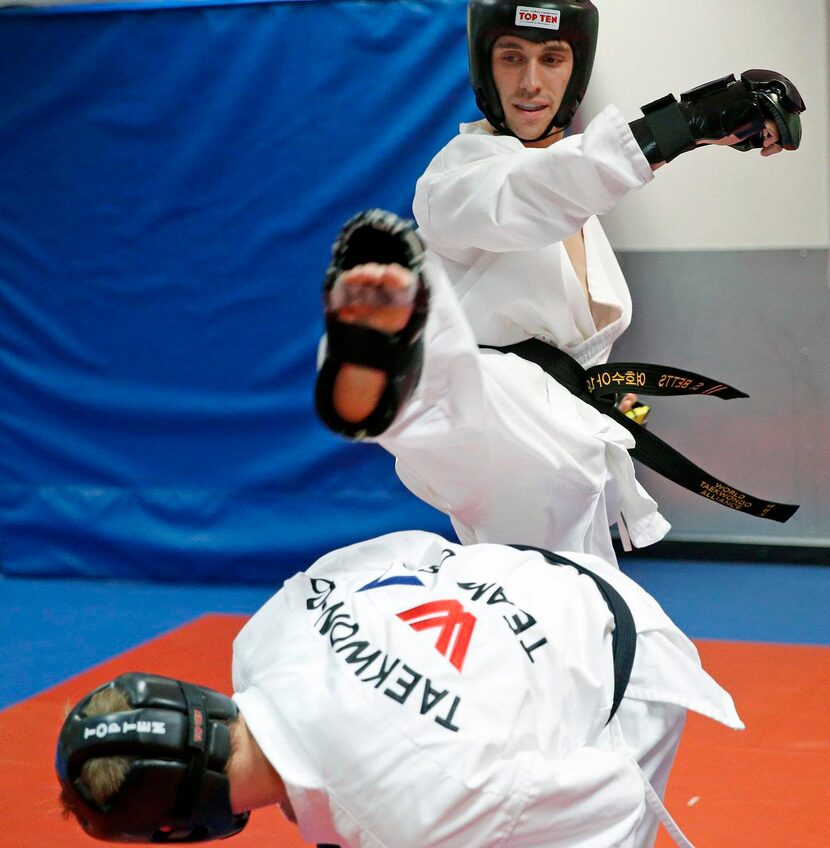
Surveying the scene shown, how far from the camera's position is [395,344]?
59.9 inches

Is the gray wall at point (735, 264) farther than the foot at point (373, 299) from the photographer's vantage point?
Yes

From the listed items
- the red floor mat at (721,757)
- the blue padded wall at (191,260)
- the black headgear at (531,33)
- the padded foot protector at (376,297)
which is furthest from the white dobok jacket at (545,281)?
the blue padded wall at (191,260)

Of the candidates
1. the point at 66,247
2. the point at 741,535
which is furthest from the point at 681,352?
the point at 66,247

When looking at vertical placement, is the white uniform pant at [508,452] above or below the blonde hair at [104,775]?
above

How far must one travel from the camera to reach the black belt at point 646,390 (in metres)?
2.35

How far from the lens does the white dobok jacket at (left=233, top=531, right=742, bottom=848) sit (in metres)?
1.39

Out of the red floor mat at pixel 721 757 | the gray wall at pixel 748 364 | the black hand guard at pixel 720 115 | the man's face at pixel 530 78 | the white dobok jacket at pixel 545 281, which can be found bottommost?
the red floor mat at pixel 721 757

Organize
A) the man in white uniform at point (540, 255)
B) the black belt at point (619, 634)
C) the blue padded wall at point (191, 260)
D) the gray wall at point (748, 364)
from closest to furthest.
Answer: the black belt at point (619, 634) → the man in white uniform at point (540, 255) → the blue padded wall at point (191, 260) → the gray wall at point (748, 364)

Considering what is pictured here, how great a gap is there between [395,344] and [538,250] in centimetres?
89

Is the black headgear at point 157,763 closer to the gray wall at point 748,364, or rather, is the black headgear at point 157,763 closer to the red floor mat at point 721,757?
the red floor mat at point 721,757

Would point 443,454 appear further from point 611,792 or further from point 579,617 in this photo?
point 611,792

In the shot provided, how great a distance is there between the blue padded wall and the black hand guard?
107 inches

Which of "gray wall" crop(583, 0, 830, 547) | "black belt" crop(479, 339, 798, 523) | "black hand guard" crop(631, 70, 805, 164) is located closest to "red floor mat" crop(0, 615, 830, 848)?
"black belt" crop(479, 339, 798, 523)

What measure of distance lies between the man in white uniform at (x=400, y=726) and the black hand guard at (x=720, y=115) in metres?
0.86
